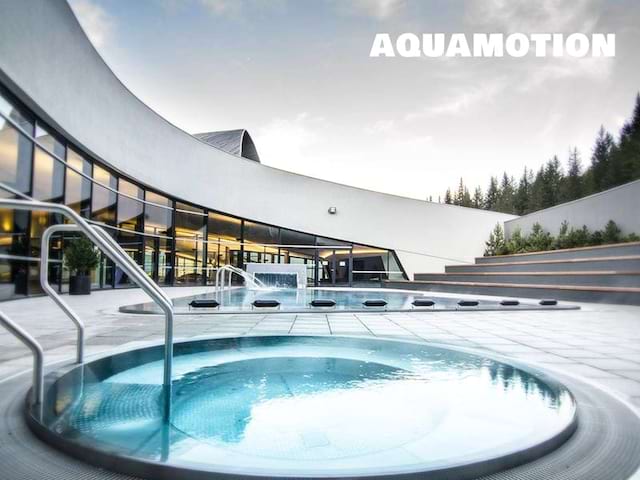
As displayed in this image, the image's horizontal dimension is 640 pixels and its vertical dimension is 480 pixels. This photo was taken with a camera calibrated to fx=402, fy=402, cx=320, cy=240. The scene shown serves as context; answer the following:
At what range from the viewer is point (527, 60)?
20469 mm

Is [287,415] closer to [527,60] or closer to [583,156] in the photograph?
[527,60]

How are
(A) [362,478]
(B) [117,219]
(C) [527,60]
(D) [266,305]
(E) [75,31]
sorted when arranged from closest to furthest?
1. (A) [362,478]
2. (D) [266,305]
3. (E) [75,31]
4. (B) [117,219]
5. (C) [527,60]

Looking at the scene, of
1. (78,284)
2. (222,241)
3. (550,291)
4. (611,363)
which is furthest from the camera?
(222,241)

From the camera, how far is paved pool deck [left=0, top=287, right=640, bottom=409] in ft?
13.1

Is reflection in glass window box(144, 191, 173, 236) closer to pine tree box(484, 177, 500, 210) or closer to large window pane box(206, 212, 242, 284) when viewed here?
large window pane box(206, 212, 242, 284)

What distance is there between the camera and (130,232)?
16719mm

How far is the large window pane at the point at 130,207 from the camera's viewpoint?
16.3m

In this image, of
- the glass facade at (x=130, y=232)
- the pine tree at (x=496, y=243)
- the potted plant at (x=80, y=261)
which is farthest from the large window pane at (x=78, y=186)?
the pine tree at (x=496, y=243)

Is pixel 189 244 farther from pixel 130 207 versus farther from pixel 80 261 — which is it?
pixel 80 261

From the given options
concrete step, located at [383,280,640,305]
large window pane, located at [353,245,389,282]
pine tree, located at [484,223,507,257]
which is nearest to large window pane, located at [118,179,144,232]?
large window pane, located at [353,245,389,282]

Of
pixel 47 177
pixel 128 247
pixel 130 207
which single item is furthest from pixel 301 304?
pixel 130 207

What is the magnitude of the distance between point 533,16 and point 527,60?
100 inches

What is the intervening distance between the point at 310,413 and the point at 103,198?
14657 mm

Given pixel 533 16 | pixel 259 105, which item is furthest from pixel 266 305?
pixel 533 16
